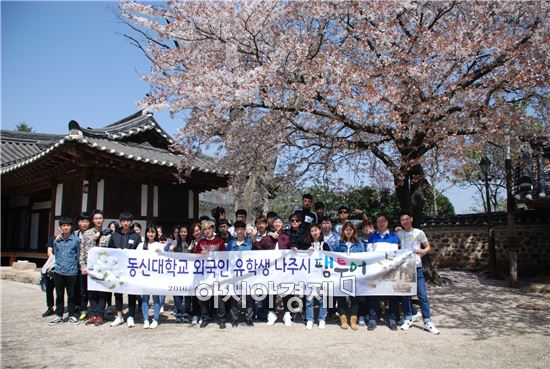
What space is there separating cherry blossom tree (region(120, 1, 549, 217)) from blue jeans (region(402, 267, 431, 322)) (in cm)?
253

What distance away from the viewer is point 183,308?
20.7ft

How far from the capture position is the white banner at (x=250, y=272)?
5945 mm

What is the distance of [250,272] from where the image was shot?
6.12 meters

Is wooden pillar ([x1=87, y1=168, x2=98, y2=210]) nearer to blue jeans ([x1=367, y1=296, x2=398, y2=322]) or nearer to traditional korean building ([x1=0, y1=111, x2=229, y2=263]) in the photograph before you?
traditional korean building ([x1=0, y1=111, x2=229, y2=263])

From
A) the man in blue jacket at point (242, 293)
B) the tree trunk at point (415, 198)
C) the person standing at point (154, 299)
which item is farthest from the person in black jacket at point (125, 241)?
the tree trunk at point (415, 198)

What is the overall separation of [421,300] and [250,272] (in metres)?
2.47

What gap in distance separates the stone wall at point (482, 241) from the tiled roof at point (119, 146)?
353 inches

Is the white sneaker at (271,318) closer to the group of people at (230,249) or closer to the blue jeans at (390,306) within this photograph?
the group of people at (230,249)

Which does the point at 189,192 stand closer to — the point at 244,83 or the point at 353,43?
the point at 244,83

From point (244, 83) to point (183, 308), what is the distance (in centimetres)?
385

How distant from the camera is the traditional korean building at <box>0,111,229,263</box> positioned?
8.95 meters

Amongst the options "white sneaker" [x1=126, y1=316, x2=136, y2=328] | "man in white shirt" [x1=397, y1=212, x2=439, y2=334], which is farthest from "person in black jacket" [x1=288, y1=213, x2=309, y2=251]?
"white sneaker" [x1=126, y1=316, x2=136, y2=328]

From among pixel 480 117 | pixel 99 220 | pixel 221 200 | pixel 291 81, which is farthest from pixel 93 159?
pixel 221 200

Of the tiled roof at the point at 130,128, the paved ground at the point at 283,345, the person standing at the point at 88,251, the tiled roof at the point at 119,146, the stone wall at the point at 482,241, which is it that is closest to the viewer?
the paved ground at the point at 283,345
